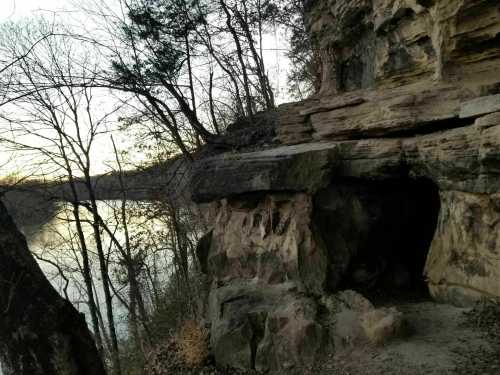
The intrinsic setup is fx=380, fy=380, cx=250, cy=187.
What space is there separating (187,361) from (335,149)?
13.4 ft

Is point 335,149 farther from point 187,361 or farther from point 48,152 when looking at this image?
point 48,152

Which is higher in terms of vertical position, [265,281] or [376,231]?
[376,231]

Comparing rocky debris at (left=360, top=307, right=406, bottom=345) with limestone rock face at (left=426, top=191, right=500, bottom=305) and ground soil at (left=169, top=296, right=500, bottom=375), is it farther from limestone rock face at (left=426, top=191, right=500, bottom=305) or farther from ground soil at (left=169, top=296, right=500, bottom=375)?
limestone rock face at (left=426, top=191, right=500, bottom=305)

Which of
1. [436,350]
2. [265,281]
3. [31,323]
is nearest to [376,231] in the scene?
[265,281]

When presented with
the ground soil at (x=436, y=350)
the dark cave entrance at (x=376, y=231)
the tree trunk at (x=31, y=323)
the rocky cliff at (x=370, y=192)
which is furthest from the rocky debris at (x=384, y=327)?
the tree trunk at (x=31, y=323)

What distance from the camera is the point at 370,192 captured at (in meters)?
6.57

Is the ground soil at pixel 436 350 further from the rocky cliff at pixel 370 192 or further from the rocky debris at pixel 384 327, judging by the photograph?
the rocky cliff at pixel 370 192

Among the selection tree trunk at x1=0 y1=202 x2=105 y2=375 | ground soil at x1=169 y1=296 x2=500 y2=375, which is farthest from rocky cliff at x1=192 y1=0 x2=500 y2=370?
tree trunk at x1=0 y1=202 x2=105 y2=375

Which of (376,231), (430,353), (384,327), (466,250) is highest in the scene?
(376,231)

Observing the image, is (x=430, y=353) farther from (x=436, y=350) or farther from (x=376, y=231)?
(x=376, y=231)

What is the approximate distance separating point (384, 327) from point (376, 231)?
7.40 ft

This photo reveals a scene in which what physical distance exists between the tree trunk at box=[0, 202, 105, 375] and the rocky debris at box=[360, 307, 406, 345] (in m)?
3.25

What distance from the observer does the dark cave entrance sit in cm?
625

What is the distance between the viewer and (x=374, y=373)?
13.7 ft
